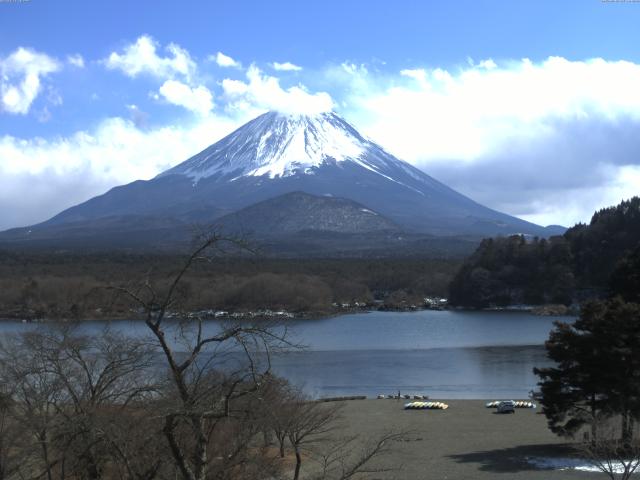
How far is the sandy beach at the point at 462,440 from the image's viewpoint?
1358cm

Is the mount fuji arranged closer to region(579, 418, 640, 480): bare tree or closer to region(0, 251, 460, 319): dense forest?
region(0, 251, 460, 319): dense forest

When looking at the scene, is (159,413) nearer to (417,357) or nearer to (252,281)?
(417,357)

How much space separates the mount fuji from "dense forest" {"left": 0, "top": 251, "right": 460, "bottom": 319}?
126 ft

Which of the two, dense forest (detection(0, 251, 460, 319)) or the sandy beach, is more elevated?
dense forest (detection(0, 251, 460, 319))

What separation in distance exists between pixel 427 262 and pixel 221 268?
102ft

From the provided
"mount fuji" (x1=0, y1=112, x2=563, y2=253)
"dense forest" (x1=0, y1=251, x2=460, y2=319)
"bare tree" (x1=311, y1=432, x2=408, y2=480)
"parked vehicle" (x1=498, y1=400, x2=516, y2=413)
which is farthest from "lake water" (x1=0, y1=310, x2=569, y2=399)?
"mount fuji" (x1=0, y1=112, x2=563, y2=253)

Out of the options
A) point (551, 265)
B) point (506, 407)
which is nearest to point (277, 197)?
point (551, 265)

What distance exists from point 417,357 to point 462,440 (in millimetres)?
18992

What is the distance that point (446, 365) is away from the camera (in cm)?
3300

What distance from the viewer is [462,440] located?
1680 centimetres

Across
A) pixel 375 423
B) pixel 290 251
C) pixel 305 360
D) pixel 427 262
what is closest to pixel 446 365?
pixel 305 360

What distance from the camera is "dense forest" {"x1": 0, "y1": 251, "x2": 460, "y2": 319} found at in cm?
5659

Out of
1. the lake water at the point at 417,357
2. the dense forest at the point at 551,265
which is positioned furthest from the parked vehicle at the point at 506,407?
the dense forest at the point at 551,265

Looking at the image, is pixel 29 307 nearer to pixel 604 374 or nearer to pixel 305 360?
pixel 305 360
